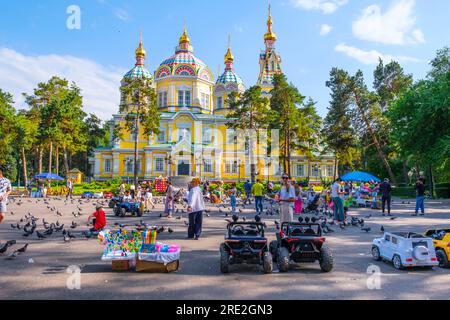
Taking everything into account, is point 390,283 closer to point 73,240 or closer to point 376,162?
point 73,240

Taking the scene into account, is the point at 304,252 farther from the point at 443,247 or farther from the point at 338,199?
the point at 338,199

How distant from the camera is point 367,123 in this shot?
4144cm

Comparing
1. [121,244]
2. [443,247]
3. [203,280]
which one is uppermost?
[121,244]

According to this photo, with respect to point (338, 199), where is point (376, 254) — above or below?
below

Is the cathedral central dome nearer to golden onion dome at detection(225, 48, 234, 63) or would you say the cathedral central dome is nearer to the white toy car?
golden onion dome at detection(225, 48, 234, 63)

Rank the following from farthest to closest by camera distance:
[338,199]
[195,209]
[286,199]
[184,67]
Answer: [184,67] → [338,199] → [195,209] → [286,199]

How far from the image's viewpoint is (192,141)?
58.7 m

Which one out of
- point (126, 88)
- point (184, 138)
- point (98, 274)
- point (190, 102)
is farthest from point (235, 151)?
point (98, 274)

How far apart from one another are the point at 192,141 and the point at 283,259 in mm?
52083

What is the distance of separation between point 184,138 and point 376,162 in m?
28.8

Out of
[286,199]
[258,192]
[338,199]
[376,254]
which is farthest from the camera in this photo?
[258,192]

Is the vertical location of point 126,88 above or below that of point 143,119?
above

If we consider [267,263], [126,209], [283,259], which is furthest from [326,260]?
[126,209]

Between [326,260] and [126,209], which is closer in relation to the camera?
[326,260]
